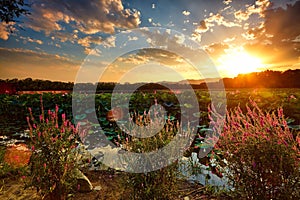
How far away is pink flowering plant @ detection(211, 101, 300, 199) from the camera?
2203 mm

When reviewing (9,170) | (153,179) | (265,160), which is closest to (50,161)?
(153,179)

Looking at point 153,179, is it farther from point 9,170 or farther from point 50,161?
point 9,170

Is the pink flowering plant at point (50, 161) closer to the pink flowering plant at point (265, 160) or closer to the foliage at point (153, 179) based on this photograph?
the foliage at point (153, 179)

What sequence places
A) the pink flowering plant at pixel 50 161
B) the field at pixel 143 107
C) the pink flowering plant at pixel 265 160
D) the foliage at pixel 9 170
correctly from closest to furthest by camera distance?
the pink flowering plant at pixel 265 160
the pink flowering plant at pixel 50 161
the foliage at pixel 9 170
the field at pixel 143 107

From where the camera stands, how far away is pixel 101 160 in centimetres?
445

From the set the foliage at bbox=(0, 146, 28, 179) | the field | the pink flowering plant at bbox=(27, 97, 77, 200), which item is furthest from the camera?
the field

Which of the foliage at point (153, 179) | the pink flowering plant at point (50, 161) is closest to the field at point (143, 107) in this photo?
the foliage at point (153, 179)

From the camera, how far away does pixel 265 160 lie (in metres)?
2.22

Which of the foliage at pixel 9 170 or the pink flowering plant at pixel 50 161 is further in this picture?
the foliage at pixel 9 170

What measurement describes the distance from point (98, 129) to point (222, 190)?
5.12m

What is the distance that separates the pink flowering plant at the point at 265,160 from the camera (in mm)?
2203

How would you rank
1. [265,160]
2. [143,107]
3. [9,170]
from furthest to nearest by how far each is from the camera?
1. [143,107]
2. [9,170]
3. [265,160]

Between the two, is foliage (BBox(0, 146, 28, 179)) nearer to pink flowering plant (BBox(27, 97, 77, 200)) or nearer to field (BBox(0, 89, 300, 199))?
field (BBox(0, 89, 300, 199))

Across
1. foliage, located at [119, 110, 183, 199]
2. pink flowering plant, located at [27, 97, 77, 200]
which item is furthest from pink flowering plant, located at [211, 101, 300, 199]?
pink flowering plant, located at [27, 97, 77, 200]
